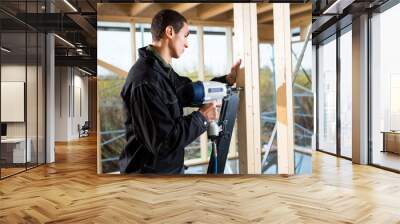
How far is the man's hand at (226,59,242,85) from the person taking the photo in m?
4.73

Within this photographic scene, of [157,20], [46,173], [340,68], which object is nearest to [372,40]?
[340,68]

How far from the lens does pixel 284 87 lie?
16.0 ft

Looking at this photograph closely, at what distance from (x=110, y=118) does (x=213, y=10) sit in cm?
182

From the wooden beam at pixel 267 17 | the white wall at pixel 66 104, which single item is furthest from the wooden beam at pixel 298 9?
the white wall at pixel 66 104

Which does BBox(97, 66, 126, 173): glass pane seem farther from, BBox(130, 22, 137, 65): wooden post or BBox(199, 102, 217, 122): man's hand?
BBox(199, 102, 217, 122): man's hand

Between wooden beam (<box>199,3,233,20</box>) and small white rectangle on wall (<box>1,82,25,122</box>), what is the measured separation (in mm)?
2968

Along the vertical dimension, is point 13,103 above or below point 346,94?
below

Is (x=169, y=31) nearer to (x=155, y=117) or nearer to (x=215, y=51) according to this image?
(x=215, y=51)

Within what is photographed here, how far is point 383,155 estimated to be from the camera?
20.1 feet

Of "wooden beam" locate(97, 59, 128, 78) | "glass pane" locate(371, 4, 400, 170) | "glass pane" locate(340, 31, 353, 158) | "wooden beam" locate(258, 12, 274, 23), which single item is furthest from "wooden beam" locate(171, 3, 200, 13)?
"glass pane" locate(340, 31, 353, 158)

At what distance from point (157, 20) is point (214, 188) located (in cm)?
205

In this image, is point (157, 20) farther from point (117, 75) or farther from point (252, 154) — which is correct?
point (252, 154)

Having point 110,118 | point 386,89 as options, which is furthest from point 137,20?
point 386,89

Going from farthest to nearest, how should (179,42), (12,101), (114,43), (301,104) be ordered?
1. (12,101)
2. (301,104)
3. (114,43)
4. (179,42)
